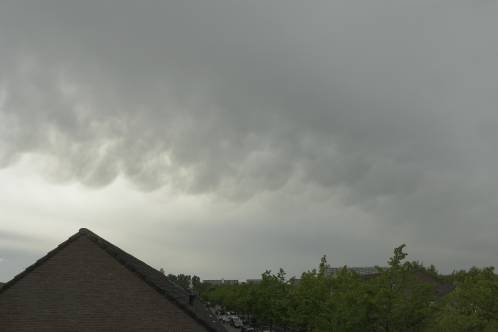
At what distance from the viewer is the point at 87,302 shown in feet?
63.7

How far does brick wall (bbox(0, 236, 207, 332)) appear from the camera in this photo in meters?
19.1

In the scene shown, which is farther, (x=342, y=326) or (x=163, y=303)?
(x=342, y=326)

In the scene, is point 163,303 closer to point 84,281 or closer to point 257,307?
point 84,281

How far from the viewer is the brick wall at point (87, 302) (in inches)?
750

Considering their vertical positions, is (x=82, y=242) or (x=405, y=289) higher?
(x=82, y=242)

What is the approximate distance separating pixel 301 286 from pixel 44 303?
80.1 feet

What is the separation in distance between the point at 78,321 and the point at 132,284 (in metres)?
2.66

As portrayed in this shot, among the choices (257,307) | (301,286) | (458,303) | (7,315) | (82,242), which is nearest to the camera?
(7,315)

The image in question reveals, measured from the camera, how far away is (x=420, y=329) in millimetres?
19391

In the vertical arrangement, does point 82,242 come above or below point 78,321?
above

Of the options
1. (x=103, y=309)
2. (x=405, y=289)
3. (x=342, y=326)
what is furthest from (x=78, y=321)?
(x=405, y=289)

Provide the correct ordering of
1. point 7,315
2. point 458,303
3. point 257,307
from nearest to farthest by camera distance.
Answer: point 7,315, point 458,303, point 257,307

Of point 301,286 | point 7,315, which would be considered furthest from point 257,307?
point 7,315

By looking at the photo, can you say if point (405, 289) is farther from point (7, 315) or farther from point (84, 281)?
point (7, 315)
